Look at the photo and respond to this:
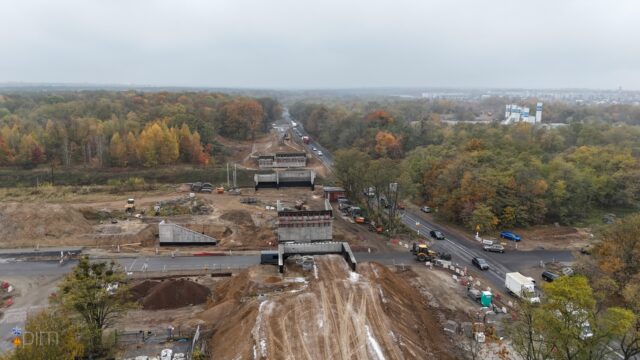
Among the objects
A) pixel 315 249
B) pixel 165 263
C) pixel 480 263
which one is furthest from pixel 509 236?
pixel 165 263

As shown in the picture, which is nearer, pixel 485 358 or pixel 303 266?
pixel 485 358

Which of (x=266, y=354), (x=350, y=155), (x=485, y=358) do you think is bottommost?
(x=485, y=358)

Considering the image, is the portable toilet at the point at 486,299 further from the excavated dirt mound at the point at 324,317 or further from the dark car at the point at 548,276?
the dark car at the point at 548,276

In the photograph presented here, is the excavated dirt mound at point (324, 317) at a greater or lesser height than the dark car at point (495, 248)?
greater

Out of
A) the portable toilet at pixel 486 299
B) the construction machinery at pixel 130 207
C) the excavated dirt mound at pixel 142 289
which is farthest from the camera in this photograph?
the construction machinery at pixel 130 207

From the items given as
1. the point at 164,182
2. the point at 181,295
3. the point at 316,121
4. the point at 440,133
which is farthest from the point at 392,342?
the point at 316,121

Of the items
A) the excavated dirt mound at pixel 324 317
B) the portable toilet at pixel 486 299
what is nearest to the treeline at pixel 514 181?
the portable toilet at pixel 486 299

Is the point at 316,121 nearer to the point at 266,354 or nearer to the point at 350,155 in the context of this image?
the point at 350,155

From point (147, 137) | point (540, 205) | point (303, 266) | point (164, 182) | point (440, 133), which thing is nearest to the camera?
point (303, 266)

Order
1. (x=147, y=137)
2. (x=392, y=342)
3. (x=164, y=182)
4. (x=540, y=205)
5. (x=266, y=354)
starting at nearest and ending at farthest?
(x=266, y=354)
(x=392, y=342)
(x=540, y=205)
(x=164, y=182)
(x=147, y=137)
